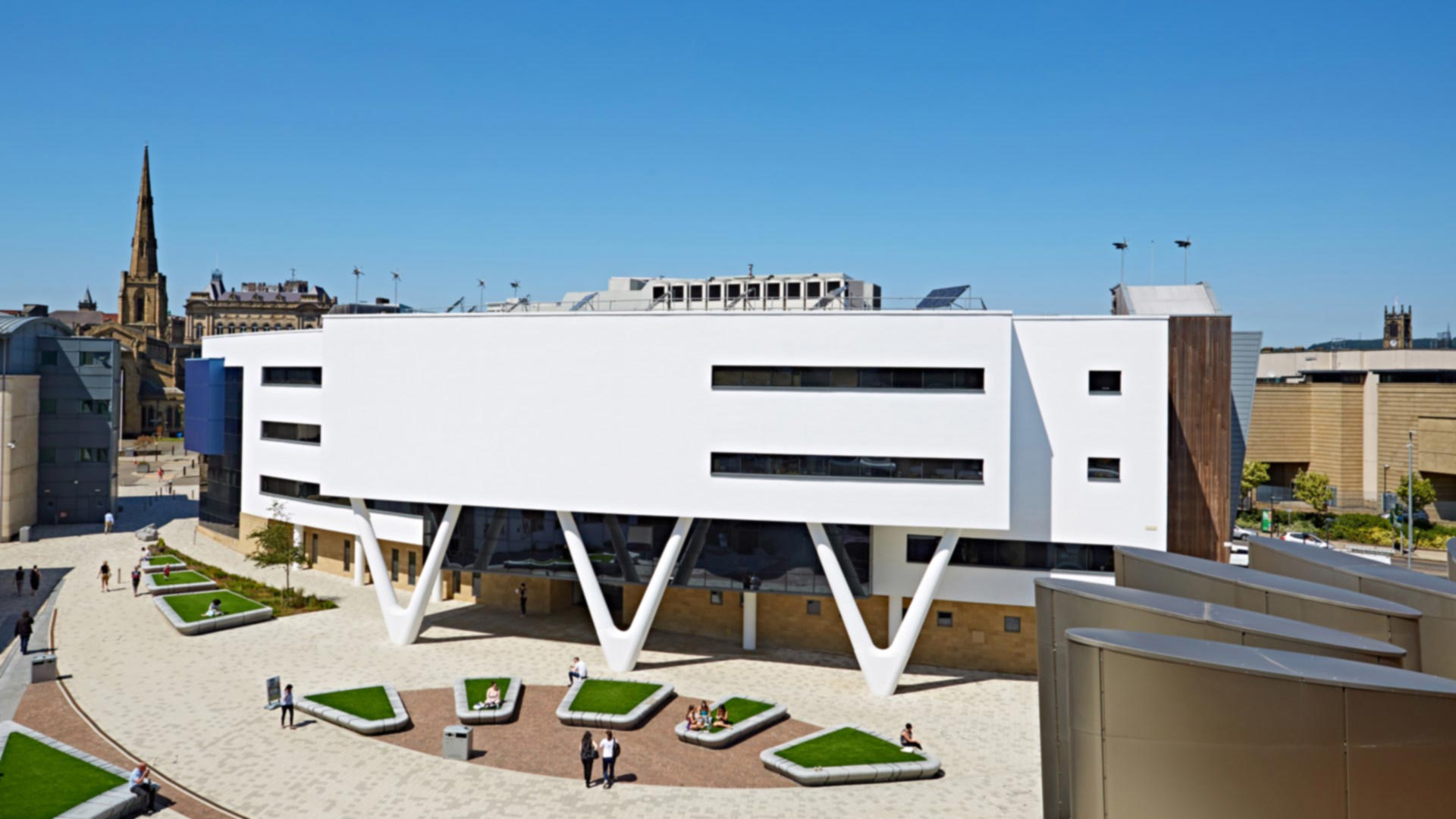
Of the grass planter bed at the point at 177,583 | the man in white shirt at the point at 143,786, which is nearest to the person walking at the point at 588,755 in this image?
the man in white shirt at the point at 143,786

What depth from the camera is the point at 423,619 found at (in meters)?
42.4

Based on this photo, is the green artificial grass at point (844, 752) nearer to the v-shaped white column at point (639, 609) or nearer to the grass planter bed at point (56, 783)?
the v-shaped white column at point (639, 609)

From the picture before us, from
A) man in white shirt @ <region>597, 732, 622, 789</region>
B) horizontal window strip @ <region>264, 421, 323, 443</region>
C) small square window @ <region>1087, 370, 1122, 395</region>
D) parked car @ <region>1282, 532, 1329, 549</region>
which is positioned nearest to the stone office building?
horizontal window strip @ <region>264, 421, 323, 443</region>

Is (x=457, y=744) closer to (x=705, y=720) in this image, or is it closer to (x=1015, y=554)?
(x=705, y=720)

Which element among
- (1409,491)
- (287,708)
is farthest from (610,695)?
(1409,491)

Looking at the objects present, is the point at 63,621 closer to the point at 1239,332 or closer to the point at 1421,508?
the point at 1239,332

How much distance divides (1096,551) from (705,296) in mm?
22780

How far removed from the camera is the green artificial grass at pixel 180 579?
4741 centimetres

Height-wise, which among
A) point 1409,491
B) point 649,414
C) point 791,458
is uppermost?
point 649,414

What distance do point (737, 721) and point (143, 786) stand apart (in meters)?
16.2

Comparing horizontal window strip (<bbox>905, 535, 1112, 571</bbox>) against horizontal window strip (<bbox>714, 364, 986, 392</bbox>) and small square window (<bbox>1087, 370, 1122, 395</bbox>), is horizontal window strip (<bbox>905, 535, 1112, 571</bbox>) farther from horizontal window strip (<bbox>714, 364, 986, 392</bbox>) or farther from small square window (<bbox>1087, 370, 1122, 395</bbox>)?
horizontal window strip (<bbox>714, 364, 986, 392</bbox>)

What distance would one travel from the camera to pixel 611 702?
3130cm

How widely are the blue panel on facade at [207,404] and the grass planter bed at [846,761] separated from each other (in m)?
45.3

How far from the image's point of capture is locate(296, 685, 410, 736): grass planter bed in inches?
1128
